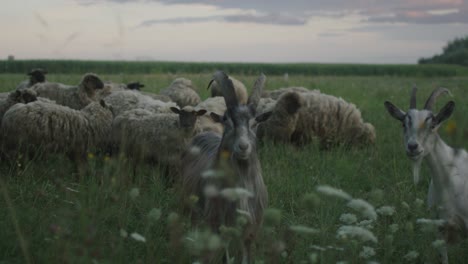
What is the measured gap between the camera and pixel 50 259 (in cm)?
377

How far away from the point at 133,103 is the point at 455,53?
54.4 meters

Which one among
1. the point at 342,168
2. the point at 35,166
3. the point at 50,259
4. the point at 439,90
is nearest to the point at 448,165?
the point at 439,90

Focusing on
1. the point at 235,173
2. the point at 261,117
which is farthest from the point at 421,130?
the point at 235,173

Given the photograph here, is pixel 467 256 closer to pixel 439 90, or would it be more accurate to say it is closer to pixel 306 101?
pixel 439 90

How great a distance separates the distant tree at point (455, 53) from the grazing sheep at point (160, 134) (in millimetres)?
51479

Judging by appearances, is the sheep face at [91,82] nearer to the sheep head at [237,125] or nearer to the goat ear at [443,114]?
the sheep head at [237,125]

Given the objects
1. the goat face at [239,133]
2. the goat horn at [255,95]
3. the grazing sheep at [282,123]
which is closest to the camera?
the goat face at [239,133]

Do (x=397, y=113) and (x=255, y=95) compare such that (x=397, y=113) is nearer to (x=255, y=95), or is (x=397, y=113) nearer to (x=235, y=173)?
(x=255, y=95)

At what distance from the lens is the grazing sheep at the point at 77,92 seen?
11477 mm

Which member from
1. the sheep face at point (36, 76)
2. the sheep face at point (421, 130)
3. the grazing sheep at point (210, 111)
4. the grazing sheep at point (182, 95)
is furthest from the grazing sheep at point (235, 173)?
the sheep face at point (36, 76)

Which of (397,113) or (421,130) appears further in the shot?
(397,113)

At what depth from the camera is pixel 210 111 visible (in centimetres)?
838

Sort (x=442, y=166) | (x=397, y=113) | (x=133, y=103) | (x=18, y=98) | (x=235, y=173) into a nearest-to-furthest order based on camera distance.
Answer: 1. (x=235, y=173)
2. (x=442, y=166)
3. (x=397, y=113)
4. (x=18, y=98)
5. (x=133, y=103)

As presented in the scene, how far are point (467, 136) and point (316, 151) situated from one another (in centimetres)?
642
